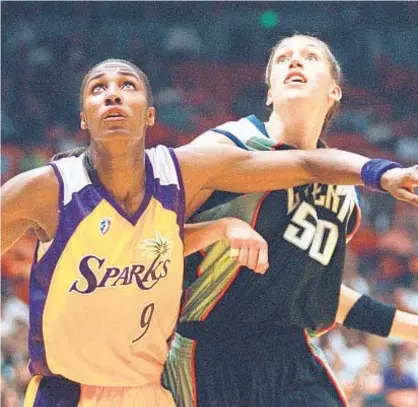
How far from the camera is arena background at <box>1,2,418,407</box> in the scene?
5.53 metres

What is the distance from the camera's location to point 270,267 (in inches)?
91.4

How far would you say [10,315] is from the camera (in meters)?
4.93

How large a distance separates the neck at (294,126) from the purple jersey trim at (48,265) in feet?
2.07

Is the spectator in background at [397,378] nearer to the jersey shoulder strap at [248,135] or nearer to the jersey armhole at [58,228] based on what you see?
the jersey shoulder strap at [248,135]

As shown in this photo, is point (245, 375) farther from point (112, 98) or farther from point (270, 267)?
point (112, 98)

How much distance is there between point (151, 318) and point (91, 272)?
0.61ft

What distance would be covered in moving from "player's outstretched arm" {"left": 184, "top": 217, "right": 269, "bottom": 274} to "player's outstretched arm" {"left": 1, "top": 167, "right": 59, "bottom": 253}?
34cm

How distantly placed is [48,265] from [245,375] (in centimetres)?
61

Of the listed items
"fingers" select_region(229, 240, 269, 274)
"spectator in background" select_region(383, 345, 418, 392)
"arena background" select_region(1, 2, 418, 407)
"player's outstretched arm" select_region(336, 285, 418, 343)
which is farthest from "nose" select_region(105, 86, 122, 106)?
"arena background" select_region(1, 2, 418, 407)

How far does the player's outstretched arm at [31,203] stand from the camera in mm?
1978

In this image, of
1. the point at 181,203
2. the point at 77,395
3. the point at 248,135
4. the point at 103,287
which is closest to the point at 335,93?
the point at 248,135

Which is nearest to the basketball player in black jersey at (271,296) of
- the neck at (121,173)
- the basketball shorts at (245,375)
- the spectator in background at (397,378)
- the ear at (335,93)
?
the basketball shorts at (245,375)

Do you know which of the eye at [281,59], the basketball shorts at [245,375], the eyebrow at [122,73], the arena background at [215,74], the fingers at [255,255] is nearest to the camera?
the fingers at [255,255]

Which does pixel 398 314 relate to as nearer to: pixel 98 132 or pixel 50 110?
pixel 98 132
